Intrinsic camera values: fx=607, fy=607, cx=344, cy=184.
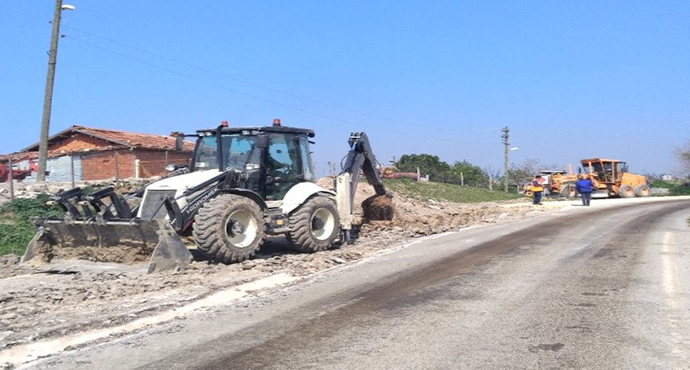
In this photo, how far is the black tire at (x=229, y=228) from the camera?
1007 cm

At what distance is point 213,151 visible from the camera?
12164mm

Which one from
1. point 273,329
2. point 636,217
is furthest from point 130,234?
point 636,217

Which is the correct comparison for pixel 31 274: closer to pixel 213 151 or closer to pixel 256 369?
pixel 213 151

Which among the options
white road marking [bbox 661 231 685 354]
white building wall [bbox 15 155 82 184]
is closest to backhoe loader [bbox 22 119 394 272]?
white road marking [bbox 661 231 685 354]

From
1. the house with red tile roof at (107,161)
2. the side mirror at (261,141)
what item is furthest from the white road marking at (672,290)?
the house with red tile roof at (107,161)

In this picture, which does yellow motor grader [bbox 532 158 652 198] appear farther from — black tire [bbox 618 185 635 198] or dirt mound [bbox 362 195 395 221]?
dirt mound [bbox 362 195 395 221]

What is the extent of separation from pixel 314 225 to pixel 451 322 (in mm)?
6151

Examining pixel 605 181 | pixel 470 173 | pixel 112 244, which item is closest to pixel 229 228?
pixel 112 244

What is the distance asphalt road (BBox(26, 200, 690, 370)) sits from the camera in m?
5.39

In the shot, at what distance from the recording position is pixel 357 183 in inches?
596

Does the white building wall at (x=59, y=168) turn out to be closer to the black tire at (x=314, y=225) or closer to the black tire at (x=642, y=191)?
the black tire at (x=314, y=225)

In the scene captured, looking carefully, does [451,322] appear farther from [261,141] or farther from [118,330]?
[261,141]

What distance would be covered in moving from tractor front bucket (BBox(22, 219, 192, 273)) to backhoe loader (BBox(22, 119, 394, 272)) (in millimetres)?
16

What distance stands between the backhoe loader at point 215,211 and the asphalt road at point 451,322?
1.87m
